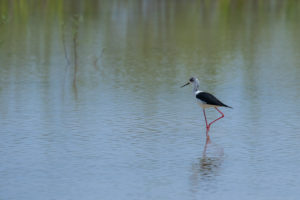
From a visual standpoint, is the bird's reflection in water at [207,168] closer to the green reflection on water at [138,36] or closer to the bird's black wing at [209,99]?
the bird's black wing at [209,99]

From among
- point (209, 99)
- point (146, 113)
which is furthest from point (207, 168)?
point (146, 113)

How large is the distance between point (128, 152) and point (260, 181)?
229 centimetres

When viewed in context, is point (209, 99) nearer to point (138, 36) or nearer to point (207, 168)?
point (207, 168)

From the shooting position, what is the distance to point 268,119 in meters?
13.7

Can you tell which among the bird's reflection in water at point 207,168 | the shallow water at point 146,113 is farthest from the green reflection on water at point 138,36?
the bird's reflection in water at point 207,168

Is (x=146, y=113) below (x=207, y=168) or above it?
above

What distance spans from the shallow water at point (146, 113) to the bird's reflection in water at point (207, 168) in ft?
0.05

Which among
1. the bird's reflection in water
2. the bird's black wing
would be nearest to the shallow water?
the bird's reflection in water

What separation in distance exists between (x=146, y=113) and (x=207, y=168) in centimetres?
394

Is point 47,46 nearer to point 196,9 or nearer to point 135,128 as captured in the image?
point 135,128

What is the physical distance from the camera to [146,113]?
14.2m

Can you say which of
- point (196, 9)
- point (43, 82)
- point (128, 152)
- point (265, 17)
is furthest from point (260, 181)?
point (196, 9)

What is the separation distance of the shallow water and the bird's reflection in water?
0.05 feet

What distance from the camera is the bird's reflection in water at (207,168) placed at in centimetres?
950
